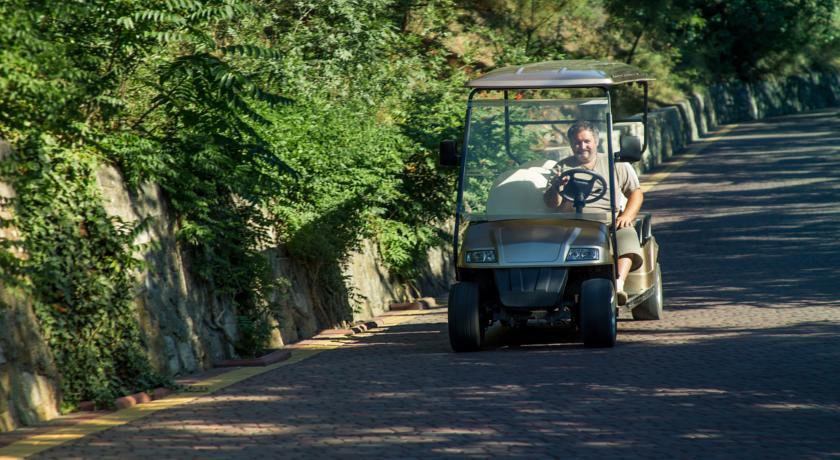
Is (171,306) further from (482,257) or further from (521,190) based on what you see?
(521,190)

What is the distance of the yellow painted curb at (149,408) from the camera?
7.41 metres

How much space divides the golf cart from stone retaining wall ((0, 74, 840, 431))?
211 centimetres

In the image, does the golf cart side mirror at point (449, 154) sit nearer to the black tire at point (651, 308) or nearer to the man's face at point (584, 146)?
the man's face at point (584, 146)

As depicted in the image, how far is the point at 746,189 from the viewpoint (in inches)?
1028

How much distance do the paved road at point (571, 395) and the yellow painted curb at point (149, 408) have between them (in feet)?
0.53

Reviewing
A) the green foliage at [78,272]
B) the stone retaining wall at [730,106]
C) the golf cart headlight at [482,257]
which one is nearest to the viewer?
→ the green foliage at [78,272]

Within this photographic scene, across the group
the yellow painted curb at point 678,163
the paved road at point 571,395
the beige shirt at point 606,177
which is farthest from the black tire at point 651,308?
the yellow painted curb at point 678,163

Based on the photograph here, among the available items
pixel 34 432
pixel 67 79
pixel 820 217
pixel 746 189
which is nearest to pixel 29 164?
pixel 67 79

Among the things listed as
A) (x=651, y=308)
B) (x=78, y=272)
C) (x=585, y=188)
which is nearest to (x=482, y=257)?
(x=585, y=188)

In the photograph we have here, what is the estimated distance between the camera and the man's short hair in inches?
457

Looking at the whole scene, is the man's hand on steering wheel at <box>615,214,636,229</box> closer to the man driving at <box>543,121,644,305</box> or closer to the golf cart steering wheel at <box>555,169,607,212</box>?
the man driving at <box>543,121,644,305</box>

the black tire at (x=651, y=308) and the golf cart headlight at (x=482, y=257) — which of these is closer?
the golf cart headlight at (x=482, y=257)

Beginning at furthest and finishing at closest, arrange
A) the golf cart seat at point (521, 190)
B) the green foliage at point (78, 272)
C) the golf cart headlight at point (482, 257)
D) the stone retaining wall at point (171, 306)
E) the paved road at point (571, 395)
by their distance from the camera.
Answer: the golf cart seat at point (521, 190)
the golf cart headlight at point (482, 257)
the green foliage at point (78, 272)
the stone retaining wall at point (171, 306)
the paved road at point (571, 395)

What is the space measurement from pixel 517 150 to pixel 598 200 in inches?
36.6
